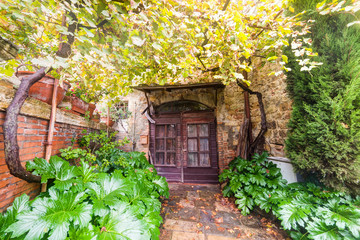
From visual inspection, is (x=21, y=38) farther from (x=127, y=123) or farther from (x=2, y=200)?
(x=127, y=123)

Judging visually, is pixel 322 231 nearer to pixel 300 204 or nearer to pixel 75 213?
pixel 300 204

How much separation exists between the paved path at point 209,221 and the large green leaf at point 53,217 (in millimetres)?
1280

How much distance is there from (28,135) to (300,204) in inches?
135

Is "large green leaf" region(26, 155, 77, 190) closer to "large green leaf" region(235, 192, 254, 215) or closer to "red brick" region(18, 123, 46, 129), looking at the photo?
"red brick" region(18, 123, 46, 129)

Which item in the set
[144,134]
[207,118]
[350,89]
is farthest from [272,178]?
[144,134]

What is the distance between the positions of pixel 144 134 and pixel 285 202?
12.1 ft

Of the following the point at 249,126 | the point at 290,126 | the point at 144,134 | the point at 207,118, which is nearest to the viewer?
the point at 290,126

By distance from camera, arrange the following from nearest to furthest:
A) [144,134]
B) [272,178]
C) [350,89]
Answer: [350,89]
[272,178]
[144,134]

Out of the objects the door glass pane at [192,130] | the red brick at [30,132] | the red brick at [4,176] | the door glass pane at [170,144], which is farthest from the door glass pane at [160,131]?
the red brick at [4,176]

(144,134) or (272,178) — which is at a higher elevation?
(144,134)

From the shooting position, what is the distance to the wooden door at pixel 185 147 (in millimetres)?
3926

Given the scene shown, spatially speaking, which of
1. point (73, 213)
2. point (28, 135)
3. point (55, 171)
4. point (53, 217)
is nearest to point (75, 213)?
point (73, 213)

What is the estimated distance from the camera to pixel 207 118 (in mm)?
4055

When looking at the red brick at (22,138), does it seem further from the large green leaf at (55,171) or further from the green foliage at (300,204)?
the green foliage at (300,204)
